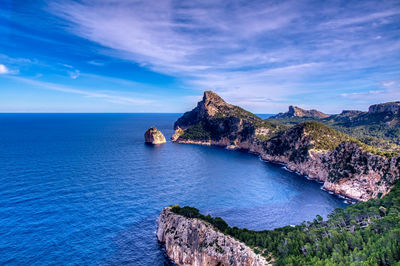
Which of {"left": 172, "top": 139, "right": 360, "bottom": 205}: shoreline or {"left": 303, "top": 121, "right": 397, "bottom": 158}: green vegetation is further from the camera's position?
{"left": 303, "top": 121, "right": 397, "bottom": 158}: green vegetation

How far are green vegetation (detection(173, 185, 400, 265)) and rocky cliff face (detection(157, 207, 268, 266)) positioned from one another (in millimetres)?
2107

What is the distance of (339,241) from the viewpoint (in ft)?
115

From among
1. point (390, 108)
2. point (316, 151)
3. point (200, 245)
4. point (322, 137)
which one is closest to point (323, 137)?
point (322, 137)

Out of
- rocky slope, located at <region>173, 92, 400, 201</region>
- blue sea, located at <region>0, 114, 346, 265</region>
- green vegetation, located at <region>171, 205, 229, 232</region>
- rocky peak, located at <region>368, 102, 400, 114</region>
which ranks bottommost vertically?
blue sea, located at <region>0, 114, 346, 265</region>

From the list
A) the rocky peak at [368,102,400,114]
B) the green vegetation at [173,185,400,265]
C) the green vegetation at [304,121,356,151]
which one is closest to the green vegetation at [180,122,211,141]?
the green vegetation at [304,121,356,151]

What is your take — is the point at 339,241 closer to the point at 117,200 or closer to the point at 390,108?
the point at 117,200

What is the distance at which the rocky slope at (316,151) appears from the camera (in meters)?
71.9

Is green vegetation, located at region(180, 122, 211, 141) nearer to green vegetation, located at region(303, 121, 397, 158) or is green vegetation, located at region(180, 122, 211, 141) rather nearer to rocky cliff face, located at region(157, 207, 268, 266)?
green vegetation, located at region(303, 121, 397, 158)

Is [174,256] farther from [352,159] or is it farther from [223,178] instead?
[352,159]

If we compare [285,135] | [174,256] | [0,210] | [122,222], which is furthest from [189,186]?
[285,135]

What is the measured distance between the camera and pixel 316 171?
96.0 m

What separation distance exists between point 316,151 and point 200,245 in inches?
3188

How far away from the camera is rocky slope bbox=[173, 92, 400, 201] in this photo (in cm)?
7194

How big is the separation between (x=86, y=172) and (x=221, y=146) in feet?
343
